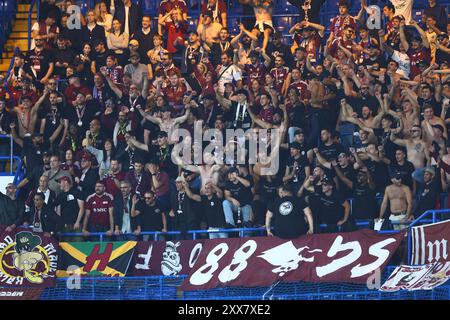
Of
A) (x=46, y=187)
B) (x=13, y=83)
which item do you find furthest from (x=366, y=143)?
(x=13, y=83)

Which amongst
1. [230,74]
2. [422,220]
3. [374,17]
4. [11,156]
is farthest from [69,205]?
[374,17]

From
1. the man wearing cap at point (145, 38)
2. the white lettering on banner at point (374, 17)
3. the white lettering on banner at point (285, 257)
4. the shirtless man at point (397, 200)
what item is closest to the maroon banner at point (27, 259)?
the white lettering on banner at point (285, 257)

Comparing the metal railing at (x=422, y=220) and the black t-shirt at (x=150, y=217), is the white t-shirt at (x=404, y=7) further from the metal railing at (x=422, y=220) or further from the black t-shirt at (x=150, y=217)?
the black t-shirt at (x=150, y=217)

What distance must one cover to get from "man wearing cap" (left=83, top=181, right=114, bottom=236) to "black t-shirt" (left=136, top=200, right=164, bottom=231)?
495 mm

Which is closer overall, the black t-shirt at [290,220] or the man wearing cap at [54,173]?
the black t-shirt at [290,220]

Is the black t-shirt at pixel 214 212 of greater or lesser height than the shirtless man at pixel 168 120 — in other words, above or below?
below

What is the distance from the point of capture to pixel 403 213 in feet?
64.1

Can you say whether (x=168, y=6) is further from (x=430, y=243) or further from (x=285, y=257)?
(x=430, y=243)

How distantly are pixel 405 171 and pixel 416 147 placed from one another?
58 centimetres

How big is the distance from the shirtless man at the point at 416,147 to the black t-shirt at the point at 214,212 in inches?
112

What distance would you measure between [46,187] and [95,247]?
1.40m

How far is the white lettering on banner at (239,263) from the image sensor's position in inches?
772

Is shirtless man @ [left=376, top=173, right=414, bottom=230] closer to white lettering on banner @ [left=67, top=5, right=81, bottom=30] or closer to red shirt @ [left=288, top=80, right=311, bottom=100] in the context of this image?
red shirt @ [left=288, top=80, right=311, bottom=100]

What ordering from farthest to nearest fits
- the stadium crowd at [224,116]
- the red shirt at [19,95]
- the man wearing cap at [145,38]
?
the man wearing cap at [145,38], the red shirt at [19,95], the stadium crowd at [224,116]
